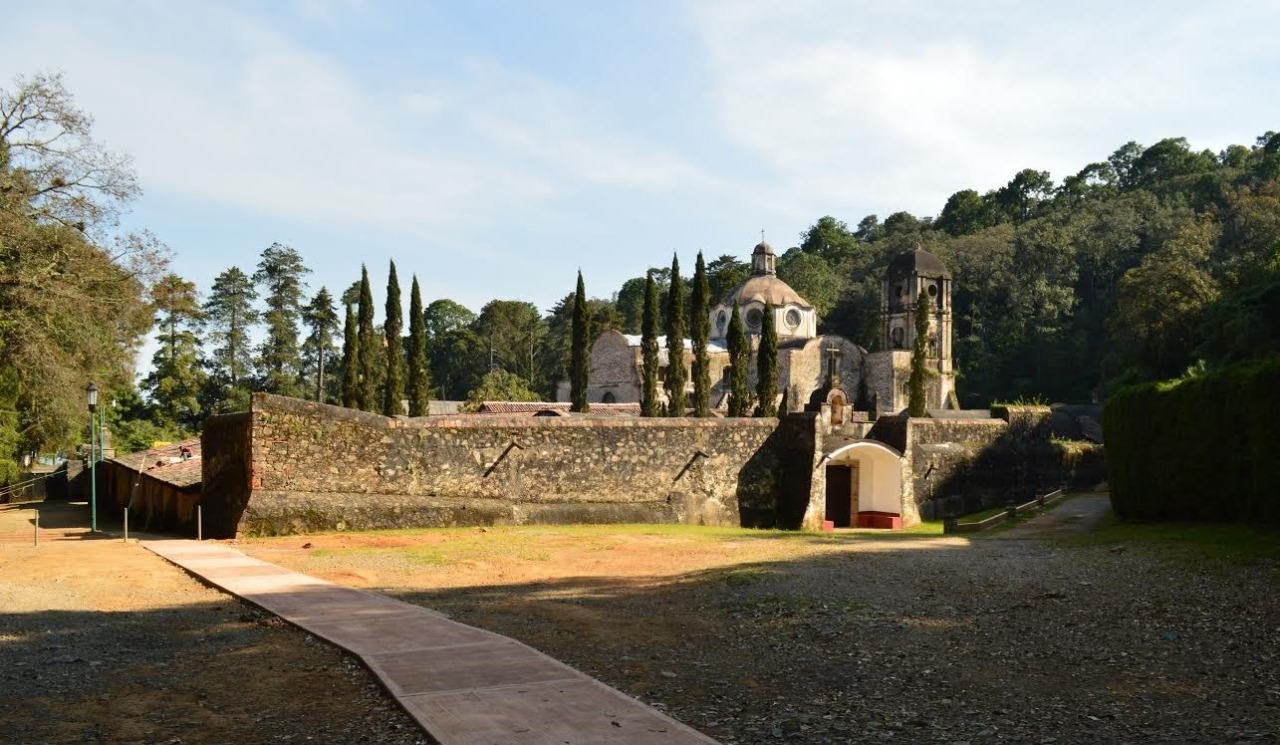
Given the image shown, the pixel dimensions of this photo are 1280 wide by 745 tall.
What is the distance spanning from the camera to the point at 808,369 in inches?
2338

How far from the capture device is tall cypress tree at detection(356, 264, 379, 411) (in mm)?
48219

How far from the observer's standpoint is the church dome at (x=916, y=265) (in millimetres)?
59469

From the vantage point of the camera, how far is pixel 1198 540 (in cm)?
1379

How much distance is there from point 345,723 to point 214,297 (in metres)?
66.6

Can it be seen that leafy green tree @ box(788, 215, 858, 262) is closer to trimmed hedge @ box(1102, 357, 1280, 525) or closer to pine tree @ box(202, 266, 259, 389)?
pine tree @ box(202, 266, 259, 389)

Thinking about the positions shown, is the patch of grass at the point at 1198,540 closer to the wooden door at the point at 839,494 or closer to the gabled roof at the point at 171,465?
the wooden door at the point at 839,494

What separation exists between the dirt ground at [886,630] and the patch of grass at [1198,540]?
18.3 inches

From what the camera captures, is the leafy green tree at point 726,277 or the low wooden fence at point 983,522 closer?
the low wooden fence at point 983,522

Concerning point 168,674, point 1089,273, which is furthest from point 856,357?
point 168,674

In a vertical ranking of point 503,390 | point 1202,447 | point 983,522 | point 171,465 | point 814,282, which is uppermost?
point 814,282

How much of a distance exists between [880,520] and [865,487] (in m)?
1.03

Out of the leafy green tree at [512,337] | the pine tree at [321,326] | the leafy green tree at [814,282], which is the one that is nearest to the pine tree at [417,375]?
the pine tree at [321,326]

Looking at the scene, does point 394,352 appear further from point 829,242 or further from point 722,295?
point 829,242

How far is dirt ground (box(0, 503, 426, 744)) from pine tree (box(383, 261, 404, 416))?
115 feet
